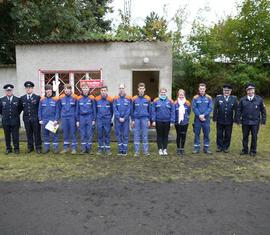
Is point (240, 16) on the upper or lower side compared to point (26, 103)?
upper

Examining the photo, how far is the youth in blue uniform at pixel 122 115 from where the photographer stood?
8172 millimetres

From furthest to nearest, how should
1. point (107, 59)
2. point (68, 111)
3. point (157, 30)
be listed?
point (157, 30), point (107, 59), point (68, 111)

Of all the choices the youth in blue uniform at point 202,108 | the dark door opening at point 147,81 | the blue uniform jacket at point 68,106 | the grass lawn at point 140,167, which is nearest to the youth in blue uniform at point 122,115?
the grass lawn at point 140,167

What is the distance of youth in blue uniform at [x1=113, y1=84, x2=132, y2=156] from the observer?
8172mm

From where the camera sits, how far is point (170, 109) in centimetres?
820

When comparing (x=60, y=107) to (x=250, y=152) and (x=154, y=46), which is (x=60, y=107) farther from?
(x=250, y=152)

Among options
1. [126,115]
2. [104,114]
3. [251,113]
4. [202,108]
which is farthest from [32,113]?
[251,113]

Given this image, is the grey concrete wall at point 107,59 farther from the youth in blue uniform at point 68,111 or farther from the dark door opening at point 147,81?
the dark door opening at point 147,81

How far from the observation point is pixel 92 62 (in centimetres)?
1117

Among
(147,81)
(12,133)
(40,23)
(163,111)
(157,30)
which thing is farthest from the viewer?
(157,30)

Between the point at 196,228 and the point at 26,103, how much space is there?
18.7ft

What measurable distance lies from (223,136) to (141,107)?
2.25m

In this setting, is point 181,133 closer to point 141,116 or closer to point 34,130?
point 141,116

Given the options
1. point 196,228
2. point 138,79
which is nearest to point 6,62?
point 138,79
